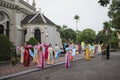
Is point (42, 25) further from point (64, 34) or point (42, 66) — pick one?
point (64, 34)

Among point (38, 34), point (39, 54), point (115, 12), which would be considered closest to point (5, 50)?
point (39, 54)

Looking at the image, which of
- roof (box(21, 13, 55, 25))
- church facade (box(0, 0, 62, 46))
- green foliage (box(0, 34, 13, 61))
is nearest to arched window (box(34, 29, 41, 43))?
church facade (box(0, 0, 62, 46))

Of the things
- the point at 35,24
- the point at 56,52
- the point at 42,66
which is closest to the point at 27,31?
the point at 35,24

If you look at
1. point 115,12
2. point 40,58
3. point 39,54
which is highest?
point 115,12

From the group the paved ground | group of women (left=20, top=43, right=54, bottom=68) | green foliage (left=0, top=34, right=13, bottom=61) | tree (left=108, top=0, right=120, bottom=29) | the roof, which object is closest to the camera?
the paved ground

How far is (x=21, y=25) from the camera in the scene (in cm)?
4103

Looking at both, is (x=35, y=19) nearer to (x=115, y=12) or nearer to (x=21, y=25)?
(x=21, y=25)

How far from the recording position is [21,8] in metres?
40.3

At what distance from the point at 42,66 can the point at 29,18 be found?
2633 cm

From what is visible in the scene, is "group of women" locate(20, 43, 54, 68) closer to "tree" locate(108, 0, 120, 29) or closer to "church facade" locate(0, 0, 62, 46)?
"tree" locate(108, 0, 120, 29)

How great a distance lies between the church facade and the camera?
36719mm

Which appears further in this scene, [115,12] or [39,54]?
[115,12]

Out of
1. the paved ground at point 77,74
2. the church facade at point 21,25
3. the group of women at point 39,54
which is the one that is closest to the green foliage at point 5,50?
the group of women at point 39,54

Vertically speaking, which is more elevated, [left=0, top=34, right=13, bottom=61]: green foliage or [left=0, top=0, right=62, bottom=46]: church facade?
[left=0, top=0, right=62, bottom=46]: church facade
